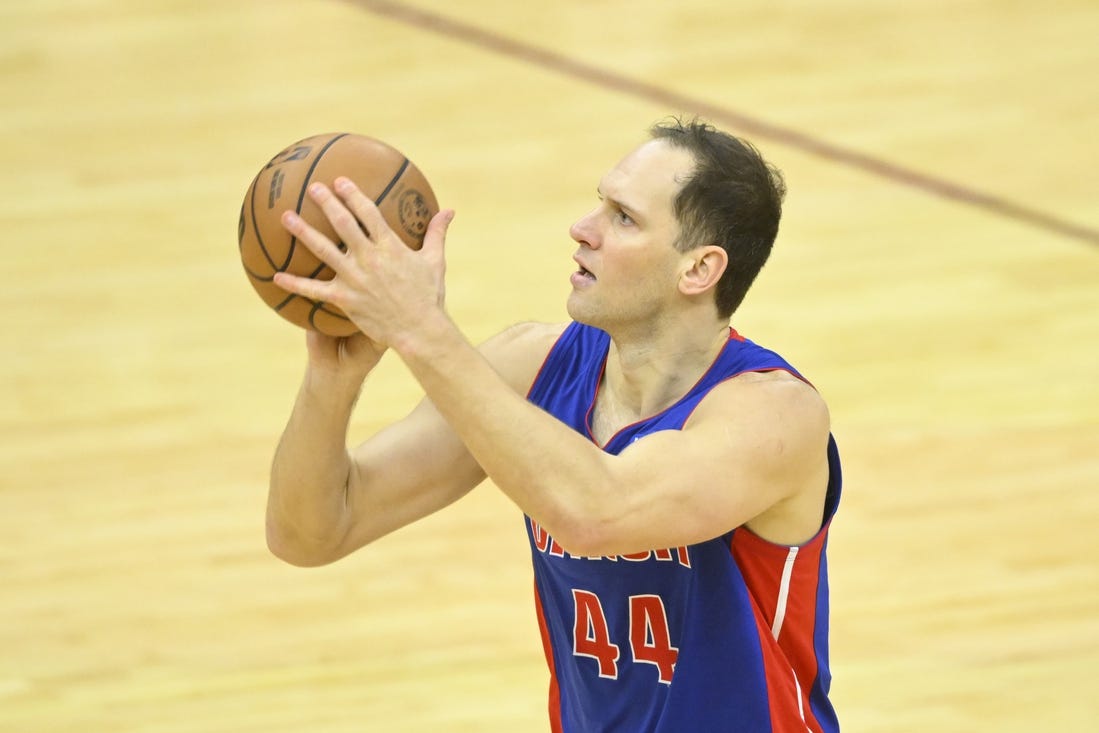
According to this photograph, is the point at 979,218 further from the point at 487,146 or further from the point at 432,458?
the point at 432,458

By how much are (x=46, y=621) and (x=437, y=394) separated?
3215 millimetres

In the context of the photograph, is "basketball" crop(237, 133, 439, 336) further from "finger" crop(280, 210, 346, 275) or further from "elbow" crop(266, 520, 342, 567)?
"elbow" crop(266, 520, 342, 567)

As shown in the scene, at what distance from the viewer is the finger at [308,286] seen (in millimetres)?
2936

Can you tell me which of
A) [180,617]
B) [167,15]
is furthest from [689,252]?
[167,15]

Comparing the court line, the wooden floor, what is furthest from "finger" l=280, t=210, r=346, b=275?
the court line

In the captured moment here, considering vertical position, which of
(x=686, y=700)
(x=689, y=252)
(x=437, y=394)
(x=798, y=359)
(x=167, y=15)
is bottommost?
(x=686, y=700)

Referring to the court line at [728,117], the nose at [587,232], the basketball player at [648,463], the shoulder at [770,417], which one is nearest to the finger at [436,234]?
the basketball player at [648,463]

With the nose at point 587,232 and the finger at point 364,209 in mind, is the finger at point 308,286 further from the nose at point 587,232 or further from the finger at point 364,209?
the nose at point 587,232

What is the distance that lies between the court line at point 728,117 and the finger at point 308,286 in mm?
5402

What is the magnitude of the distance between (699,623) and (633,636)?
16cm

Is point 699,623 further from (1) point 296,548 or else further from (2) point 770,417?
(1) point 296,548

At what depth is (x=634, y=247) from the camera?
335cm

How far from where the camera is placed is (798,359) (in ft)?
22.7

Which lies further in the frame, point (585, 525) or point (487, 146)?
point (487, 146)
